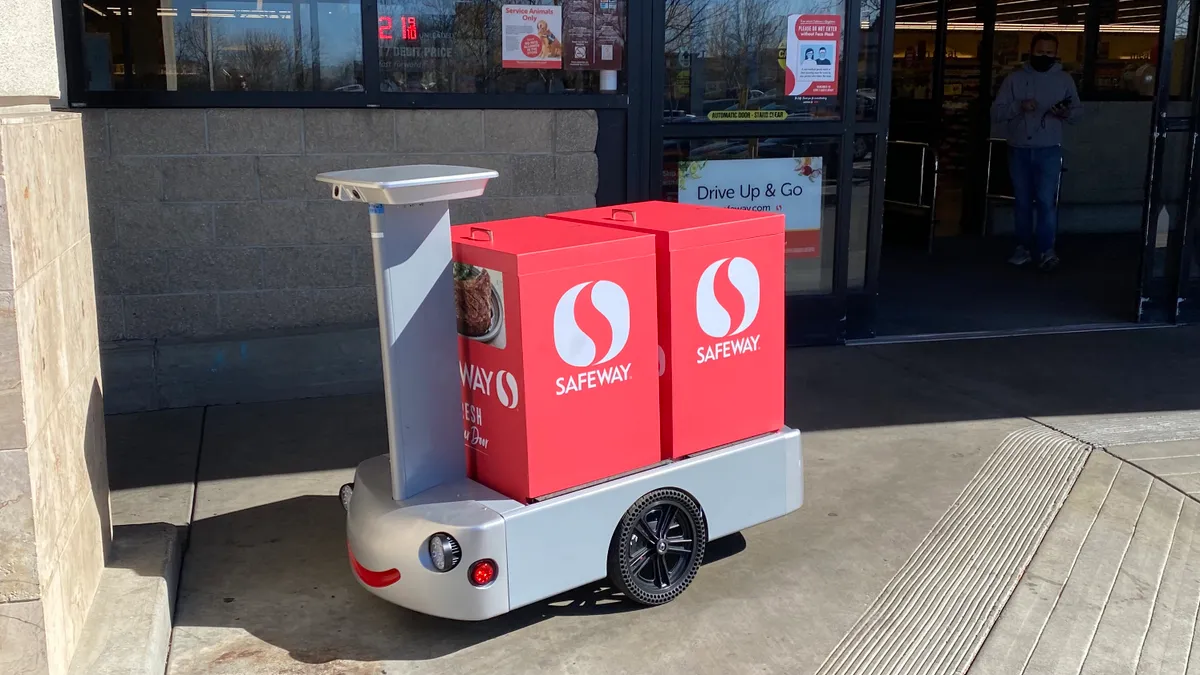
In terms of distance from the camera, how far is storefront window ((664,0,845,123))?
6.84 meters

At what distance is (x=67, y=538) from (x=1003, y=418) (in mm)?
4512

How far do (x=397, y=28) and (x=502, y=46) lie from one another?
0.60 metres

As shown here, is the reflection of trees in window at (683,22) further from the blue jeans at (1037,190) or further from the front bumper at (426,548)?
the blue jeans at (1037,190)

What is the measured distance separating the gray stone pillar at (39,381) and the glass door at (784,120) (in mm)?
3933

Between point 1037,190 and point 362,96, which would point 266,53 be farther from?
point 1037,190

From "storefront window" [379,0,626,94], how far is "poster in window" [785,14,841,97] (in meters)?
1.10

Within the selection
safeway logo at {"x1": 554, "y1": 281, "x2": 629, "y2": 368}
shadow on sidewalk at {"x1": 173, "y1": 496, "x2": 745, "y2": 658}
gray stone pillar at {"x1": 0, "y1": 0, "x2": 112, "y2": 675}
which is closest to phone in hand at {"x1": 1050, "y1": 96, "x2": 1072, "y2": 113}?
shadow on sidewalk at {"x1": 173, "y1": 496, "x2": 745, "y2": 658}

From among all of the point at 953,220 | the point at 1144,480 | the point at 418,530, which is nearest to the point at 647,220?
the point at 418,530

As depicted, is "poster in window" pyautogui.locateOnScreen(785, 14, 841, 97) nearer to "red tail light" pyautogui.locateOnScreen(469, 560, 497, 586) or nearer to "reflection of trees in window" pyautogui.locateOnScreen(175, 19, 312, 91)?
"reflection of trees in window" pyautogui.locateOnScreen(175, 19, 312, 91)

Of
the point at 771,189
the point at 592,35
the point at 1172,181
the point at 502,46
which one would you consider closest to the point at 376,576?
the point at 502,46

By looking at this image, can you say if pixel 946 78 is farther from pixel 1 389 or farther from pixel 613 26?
pixel 1 389

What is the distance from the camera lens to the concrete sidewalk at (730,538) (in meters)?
3.65

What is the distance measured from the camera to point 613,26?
6645 millimetres

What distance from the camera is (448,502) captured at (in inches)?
144
